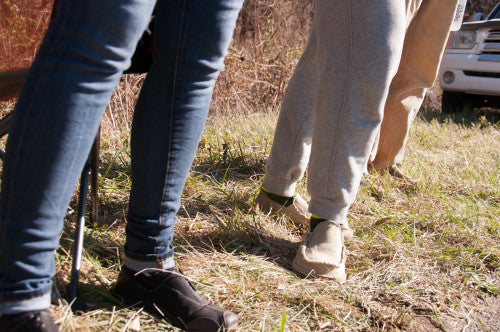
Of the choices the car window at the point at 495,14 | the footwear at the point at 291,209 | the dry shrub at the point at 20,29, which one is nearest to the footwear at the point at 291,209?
the footwear at the point at 291,209

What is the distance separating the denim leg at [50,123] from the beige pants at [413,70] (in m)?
1.57

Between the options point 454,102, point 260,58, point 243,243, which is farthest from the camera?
point 454,102

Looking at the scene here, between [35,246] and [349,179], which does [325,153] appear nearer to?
[349,179]

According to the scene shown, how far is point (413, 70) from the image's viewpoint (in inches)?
99.3

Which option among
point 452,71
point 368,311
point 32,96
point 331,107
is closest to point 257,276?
point 368,311

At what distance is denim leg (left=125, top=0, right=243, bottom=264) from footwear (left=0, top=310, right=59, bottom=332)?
310mm

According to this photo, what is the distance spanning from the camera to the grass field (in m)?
1.36

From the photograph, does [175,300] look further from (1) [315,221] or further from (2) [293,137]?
(2) [293,137]

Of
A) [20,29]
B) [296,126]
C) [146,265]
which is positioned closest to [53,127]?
[146,265]

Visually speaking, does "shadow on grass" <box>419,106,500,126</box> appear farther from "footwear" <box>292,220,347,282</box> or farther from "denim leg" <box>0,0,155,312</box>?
"denim leg" <box>0,0,155,312</box>

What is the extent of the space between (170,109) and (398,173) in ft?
6.53

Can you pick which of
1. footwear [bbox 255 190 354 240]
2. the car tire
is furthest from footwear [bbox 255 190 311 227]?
the car tire

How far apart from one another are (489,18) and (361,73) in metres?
5.87

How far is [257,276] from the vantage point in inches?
61.1
